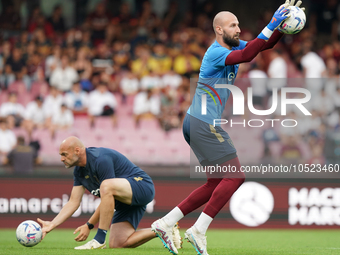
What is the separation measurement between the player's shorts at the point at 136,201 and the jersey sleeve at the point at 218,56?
201 centimetres

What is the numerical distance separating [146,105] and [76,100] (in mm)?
1860

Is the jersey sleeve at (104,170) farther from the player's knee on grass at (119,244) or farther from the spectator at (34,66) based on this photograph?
the spectator at (34,66)

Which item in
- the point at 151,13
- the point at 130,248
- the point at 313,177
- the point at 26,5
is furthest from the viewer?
the point at 26,5

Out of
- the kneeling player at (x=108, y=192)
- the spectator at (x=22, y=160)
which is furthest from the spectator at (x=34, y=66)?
the kneeling player at (x=108, y=192)

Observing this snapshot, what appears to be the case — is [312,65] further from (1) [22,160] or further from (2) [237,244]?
(1) [22,160]

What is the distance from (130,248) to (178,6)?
1311 cm

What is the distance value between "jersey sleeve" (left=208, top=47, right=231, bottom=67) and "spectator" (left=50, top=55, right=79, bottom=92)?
9160 mm

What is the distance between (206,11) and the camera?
1733 cm

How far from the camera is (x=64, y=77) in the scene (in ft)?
46.2

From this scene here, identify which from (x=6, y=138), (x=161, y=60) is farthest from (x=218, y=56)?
(x=161, y=60)

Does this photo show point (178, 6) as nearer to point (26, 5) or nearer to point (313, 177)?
point (26, 5)

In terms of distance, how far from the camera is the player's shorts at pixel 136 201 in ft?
21.3

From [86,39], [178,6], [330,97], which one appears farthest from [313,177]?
[178,6]

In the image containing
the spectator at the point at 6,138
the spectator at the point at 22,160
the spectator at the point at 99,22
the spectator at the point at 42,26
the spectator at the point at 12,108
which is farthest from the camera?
the spectator at the point at 99,22
